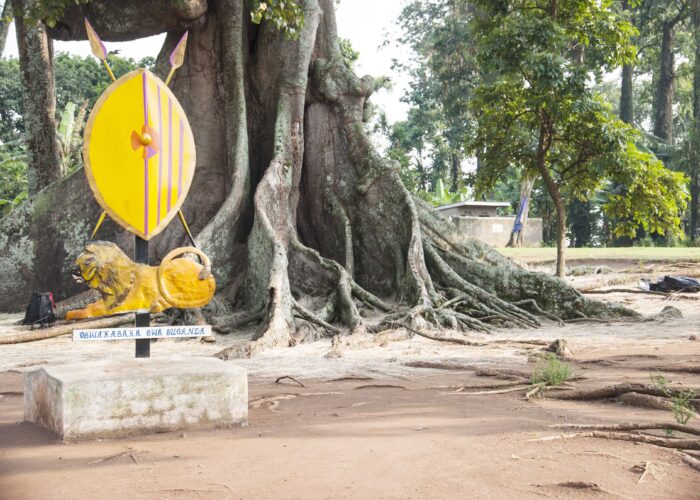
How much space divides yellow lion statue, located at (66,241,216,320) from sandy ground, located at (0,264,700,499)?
30.7 inches

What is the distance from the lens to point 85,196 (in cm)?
1001

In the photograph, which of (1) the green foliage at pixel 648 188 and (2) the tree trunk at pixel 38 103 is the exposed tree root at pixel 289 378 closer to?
(1) the green foliage at pixel 648 188

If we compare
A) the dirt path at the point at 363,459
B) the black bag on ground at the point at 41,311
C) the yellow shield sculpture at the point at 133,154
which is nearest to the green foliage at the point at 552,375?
the dirt path at the point at 363,459

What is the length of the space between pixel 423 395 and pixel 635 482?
2.02 metres

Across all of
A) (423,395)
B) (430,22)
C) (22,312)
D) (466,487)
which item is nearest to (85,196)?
(22,312)

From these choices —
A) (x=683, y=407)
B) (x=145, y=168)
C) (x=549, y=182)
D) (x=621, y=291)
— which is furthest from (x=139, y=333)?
(x=621, y=291)

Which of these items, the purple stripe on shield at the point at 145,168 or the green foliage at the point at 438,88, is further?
the green foliage at the point at 438,88

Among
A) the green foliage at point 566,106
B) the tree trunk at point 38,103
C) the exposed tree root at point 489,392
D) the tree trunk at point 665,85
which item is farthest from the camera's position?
the tree trunk at point 665,85

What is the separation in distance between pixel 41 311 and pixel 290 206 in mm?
3504

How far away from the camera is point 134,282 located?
14.4 feet

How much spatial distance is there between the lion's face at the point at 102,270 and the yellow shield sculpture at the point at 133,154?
0.69 ft

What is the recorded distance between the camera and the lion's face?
4324mm

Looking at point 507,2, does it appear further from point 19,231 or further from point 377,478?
point 377,478

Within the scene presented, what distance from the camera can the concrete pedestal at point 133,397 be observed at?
12.0 feet
